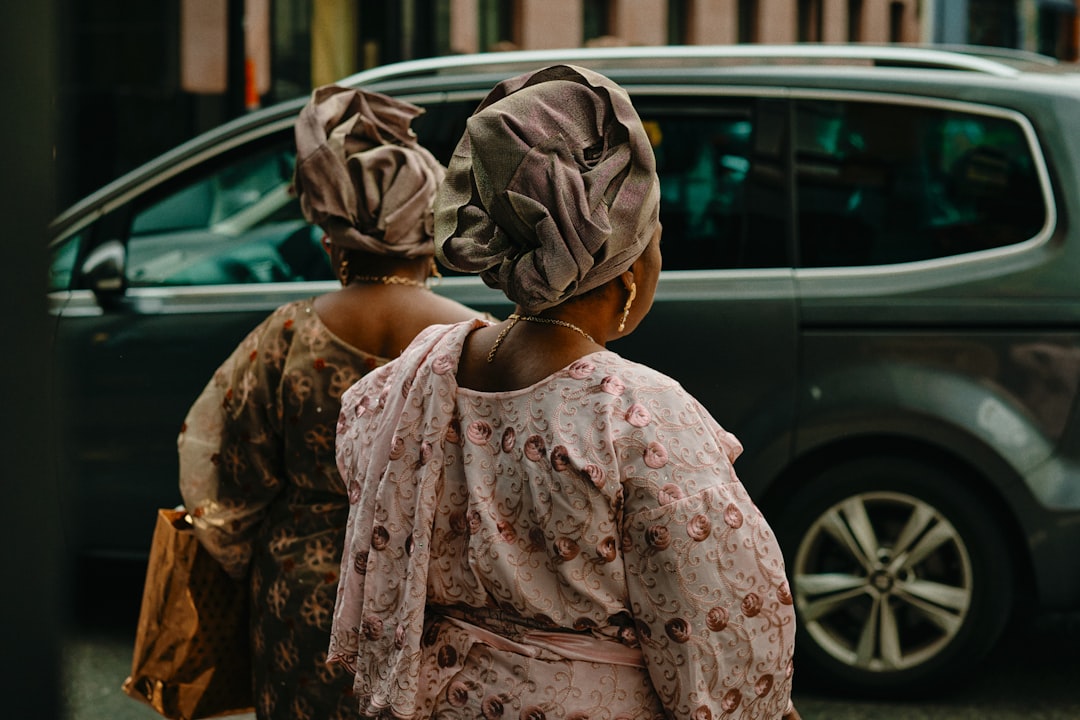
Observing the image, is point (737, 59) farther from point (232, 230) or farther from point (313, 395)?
point (313, 395)

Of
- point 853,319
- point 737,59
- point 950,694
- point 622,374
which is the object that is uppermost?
point 737,59

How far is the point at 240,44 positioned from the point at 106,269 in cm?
1114

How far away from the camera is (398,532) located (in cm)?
193

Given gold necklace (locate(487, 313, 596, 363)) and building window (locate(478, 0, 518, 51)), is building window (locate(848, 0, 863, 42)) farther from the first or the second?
gold necklace (locate(487, 313, 596, 363))

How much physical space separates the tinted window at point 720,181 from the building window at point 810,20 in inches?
741

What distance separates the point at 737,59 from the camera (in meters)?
4.86

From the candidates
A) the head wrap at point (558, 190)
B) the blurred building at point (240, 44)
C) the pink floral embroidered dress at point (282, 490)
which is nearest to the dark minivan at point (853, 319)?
the pink floral embroidered dress at point (282, 490)

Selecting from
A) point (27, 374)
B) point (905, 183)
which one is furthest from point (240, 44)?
Answer: point (27, 374)

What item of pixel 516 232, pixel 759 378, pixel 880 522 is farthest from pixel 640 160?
pixel 880 522

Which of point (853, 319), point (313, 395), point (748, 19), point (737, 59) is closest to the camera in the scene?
point (313, 395)

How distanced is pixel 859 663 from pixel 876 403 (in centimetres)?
81

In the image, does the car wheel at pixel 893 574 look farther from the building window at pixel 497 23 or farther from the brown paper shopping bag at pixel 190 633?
the building window at pixel 497 23

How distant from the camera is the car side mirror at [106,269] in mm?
4715

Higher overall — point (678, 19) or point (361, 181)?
point (678, 19)
